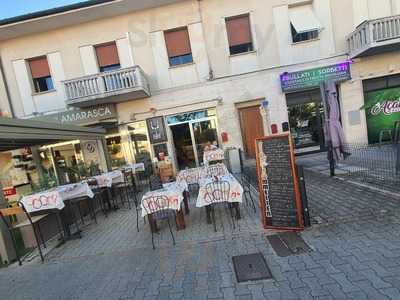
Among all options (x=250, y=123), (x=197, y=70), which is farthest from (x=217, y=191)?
(x=197, y=70)

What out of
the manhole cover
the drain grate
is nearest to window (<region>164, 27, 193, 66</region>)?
the drain grate

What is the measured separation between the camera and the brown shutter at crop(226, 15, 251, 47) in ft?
34.9

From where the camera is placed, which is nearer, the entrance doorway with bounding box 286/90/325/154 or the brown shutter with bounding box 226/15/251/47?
the brown shutter with bounding box 226/15/251/47

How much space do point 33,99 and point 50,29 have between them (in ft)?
10.3

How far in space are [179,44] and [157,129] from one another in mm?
3703

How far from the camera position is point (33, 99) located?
11.6 metres

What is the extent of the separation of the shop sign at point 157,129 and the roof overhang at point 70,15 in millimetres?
4611

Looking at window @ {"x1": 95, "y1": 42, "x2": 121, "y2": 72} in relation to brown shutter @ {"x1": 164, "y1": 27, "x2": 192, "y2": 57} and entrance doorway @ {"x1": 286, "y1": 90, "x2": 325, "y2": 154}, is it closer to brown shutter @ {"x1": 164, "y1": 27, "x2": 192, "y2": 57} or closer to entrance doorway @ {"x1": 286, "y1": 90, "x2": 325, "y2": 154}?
brown shutter @ {"x1": 164, "y1": 27, "x2": 192, "y2": 57}

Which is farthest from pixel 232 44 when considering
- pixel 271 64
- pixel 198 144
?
pixel 198 144

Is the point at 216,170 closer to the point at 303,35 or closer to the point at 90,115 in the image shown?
the point at 90,115

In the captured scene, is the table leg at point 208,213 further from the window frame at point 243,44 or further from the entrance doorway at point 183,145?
the window frame at point 243,44

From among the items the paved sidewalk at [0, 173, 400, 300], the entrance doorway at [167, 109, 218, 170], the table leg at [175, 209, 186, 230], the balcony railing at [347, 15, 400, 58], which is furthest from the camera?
the entrance doorway at [167, 109, 218, 170]

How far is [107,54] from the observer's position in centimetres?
1126

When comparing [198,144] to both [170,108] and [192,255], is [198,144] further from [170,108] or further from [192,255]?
[192,255]
